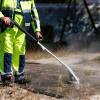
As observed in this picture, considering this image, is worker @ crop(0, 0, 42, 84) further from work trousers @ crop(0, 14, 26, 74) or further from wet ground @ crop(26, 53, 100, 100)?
wet ground @ crop(26, 53, 100, 100)

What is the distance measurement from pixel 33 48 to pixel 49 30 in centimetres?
258

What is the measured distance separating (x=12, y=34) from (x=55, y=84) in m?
1.11

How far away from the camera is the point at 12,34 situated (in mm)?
8578

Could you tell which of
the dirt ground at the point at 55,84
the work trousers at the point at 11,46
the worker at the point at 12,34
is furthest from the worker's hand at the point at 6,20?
the dirt ground at the point at 55,84

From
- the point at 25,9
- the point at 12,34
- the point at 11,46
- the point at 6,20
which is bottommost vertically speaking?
the point at 11,46

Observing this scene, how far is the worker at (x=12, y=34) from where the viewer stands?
8500mm

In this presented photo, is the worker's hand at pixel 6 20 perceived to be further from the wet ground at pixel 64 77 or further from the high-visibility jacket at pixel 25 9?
the wet ground at pixel 64 77

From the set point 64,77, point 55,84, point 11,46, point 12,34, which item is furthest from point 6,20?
point 64,77

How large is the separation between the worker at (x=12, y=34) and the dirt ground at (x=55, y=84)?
0.32 m

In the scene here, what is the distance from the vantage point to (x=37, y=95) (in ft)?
26.4

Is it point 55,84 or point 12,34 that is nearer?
point 12,34

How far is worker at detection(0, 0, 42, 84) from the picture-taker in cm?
850

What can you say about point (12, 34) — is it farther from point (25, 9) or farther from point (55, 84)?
point (55, 84)

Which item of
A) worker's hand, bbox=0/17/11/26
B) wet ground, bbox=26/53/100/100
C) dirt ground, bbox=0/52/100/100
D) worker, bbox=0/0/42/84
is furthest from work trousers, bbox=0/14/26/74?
wet ground, bbox=26/53/100/100
